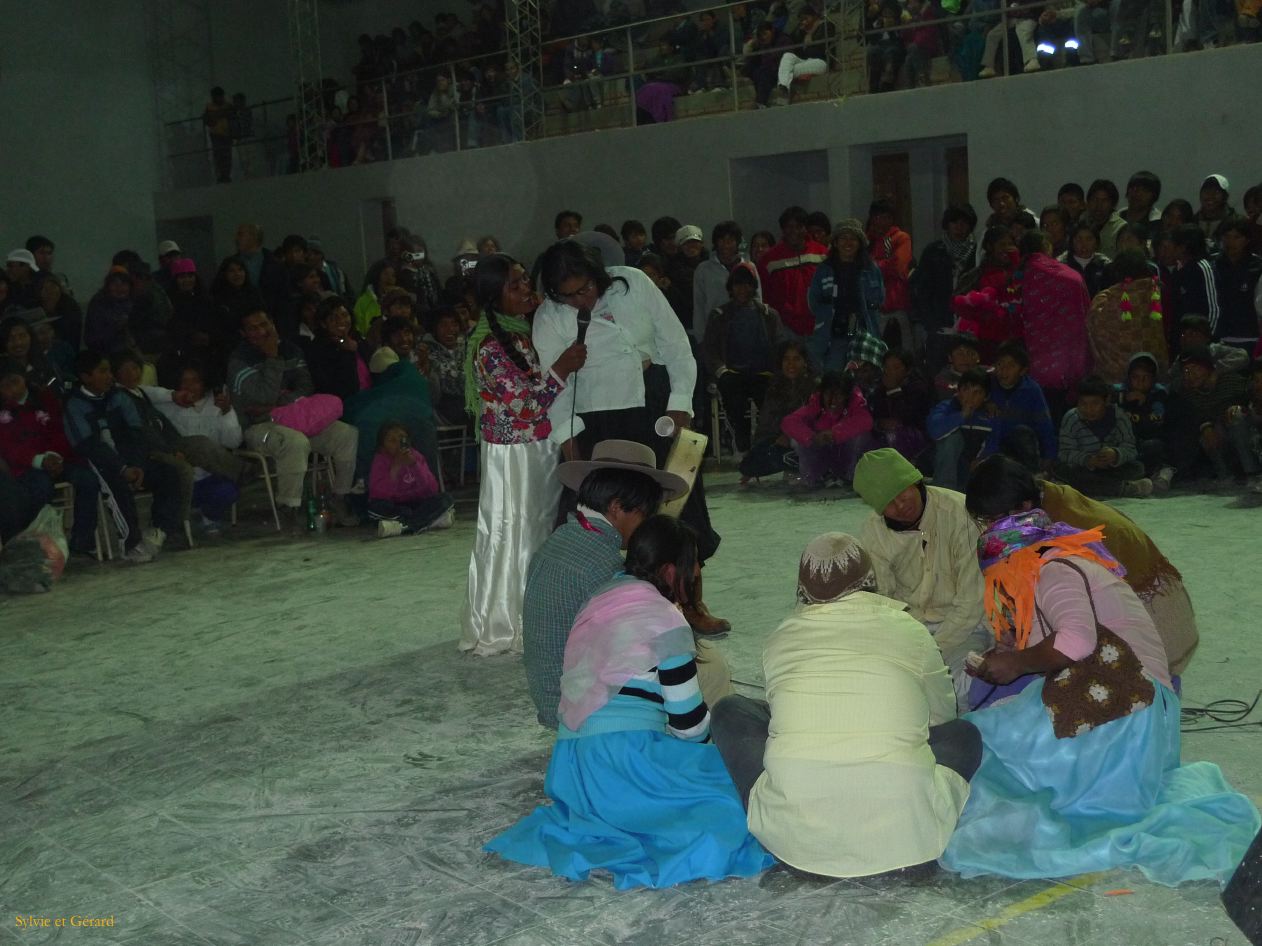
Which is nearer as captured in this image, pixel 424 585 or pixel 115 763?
pixel 115 763

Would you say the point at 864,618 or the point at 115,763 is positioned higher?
the point at 864,618

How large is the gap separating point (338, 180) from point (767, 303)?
921cm

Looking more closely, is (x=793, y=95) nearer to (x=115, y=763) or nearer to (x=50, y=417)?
(x=50, y=417)

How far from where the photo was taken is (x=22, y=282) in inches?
419

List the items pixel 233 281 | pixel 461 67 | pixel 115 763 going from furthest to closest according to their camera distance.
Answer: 1. pixel 461 67
2. pixel 233 281
3. pixel 115 763

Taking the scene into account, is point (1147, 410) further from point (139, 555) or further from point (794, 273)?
point (139, 555)

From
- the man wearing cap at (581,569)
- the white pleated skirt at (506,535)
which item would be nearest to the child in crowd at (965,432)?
the white pleated skirt at (506,535)

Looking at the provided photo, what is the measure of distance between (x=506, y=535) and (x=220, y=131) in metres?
15.4

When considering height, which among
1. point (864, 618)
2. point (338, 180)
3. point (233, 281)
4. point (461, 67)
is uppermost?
point (461, 67)

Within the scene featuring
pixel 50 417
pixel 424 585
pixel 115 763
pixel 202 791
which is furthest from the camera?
pixel 50 417

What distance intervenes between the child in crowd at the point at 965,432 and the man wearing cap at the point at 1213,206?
6.85 feet

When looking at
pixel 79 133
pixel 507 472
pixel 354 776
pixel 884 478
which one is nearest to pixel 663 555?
pixel 884 478

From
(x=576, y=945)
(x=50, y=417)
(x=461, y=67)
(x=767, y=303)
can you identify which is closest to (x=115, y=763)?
(x=576, y=945)

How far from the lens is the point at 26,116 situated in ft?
60.0
